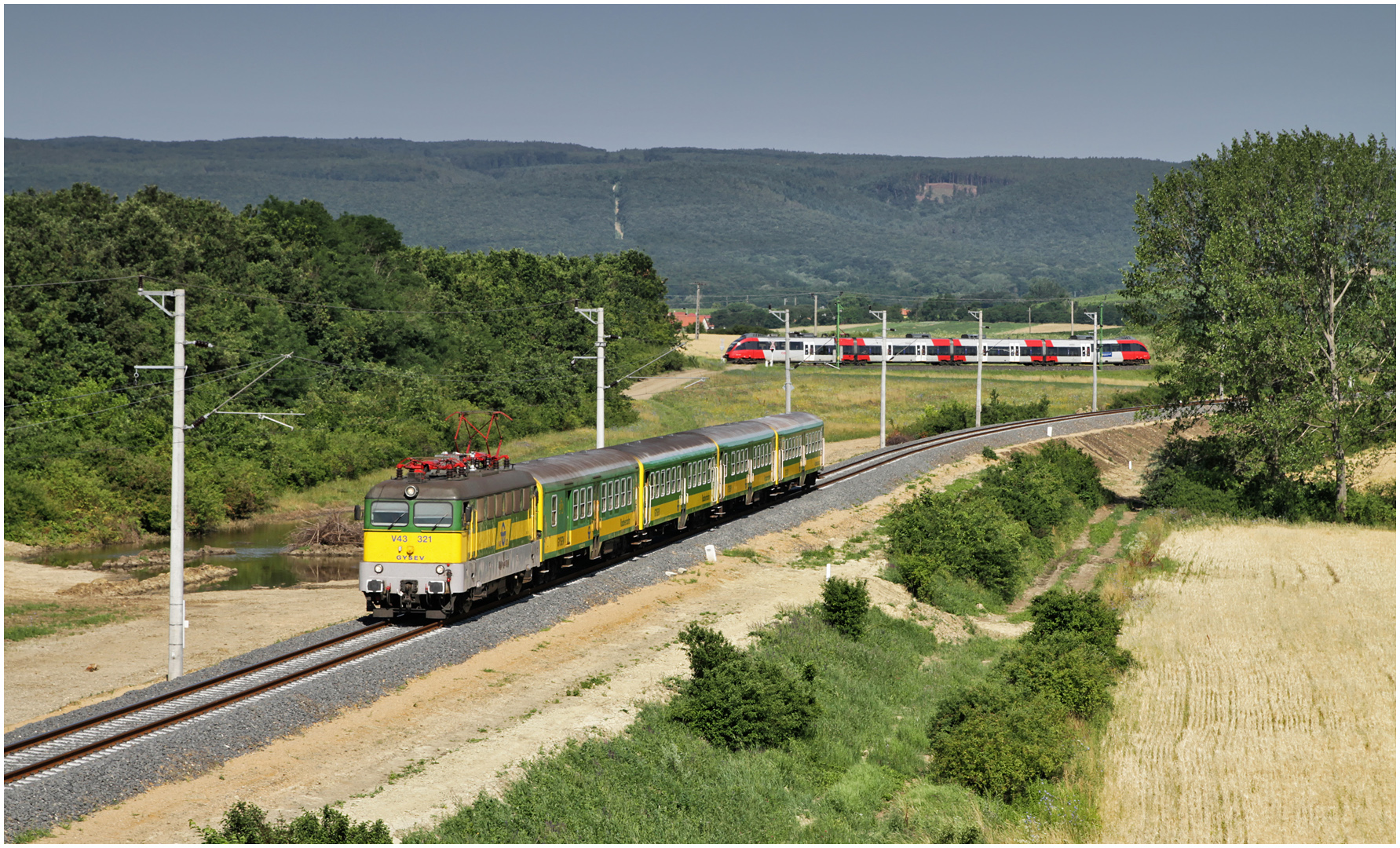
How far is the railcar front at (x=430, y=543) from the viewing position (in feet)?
92.9

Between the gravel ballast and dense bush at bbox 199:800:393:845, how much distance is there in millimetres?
2593

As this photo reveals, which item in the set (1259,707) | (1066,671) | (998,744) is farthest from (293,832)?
(1259,707)

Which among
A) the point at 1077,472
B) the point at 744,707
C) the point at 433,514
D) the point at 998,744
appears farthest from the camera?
the point at 1077,472

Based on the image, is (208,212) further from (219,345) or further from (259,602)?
(259,602)

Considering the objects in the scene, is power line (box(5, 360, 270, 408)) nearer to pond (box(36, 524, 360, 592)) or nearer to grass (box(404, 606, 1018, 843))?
pond (box(36, 524, 360, 592))

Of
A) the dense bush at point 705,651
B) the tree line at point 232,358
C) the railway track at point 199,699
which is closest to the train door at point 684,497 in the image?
the railway track at point 199,699

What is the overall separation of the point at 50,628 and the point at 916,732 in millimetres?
25888

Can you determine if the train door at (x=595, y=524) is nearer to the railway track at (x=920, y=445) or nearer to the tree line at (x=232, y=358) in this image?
the tree line at (x=232, y=358)

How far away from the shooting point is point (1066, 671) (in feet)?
94.9

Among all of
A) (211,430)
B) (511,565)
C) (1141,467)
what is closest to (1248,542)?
(1141,467)

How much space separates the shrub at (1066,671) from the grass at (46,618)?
27.0 meters

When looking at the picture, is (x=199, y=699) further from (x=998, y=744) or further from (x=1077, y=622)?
(x=1077, y=622)

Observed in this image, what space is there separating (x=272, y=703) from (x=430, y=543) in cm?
652

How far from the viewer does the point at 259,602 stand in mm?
41875
